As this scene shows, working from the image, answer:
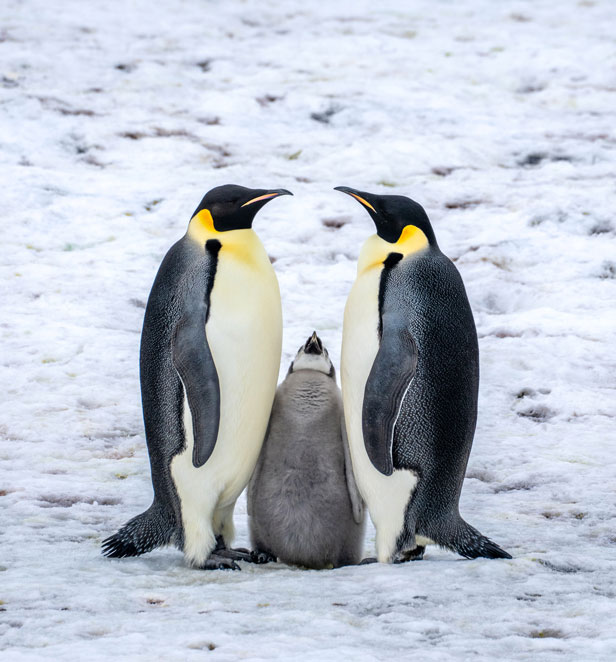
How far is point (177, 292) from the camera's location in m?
2.91

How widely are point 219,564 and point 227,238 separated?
996 mm

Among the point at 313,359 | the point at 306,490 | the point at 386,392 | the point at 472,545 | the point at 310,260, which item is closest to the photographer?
the point at 386,392

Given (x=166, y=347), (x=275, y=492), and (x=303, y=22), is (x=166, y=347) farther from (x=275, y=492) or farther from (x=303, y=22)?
(x=303, y=22)

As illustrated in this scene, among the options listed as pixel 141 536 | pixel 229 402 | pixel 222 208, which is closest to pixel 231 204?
pixel 222 208

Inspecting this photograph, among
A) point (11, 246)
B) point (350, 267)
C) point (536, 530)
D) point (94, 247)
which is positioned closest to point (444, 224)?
point (350, 267)

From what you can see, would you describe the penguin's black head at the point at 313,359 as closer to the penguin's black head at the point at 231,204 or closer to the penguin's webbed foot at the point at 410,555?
the penguin's black head at the point at 231,204

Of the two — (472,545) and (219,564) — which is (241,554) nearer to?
(219,564)

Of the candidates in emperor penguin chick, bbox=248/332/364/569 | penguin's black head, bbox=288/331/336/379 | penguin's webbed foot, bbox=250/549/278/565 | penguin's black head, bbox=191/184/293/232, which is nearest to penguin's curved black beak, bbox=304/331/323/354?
penguin's black head, bbox=288/331/336/379

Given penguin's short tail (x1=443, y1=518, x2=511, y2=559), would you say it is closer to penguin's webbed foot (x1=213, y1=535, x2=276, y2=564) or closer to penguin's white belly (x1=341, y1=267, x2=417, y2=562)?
penguin's white belly (x1=341, y1=267, x2=417, y2=562)

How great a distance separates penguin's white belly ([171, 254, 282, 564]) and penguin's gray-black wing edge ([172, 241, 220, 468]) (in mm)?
71

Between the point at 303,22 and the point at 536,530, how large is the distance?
7.24 m

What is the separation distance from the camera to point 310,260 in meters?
5.52

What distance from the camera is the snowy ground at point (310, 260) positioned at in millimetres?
2209

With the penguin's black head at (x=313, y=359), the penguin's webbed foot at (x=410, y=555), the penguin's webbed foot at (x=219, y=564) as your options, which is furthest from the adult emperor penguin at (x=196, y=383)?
the penguin's webbed foot at (x=410, y=555)
